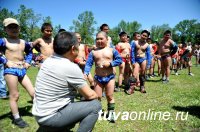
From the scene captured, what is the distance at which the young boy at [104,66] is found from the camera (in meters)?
5.42

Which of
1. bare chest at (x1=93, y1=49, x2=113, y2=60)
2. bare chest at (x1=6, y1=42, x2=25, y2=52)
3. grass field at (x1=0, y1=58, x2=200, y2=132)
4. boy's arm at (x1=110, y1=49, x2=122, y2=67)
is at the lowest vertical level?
grass field at (x1=0, y1=58, x2=200, y2=132)

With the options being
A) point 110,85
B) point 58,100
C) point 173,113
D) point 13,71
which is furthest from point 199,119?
point 13,71

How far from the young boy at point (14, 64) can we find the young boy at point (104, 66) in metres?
1.56

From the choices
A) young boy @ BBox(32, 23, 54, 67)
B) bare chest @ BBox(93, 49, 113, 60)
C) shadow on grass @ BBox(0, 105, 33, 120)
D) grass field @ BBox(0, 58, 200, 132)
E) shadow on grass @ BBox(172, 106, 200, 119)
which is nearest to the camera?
grass field @ BBox(0, 58, 200, 132)

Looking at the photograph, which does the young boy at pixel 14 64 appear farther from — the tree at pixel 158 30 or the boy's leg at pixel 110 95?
the tree at pixel 158 30

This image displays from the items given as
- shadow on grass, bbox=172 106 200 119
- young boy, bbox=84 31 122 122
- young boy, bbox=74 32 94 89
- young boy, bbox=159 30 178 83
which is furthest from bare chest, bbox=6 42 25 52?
young boy, bbox=159 30 178 83

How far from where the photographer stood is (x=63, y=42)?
3.67 m

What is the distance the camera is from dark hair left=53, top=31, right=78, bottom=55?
3676mm

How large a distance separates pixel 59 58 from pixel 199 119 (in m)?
3.67

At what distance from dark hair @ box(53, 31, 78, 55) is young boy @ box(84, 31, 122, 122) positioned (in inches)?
70.1

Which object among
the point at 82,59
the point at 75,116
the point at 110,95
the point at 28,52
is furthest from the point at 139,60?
the point at 75,116

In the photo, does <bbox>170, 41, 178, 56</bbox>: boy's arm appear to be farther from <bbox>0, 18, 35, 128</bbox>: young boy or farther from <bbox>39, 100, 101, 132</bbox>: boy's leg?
<bbox>39, 100, 101, 132</bbox>: boy's leg

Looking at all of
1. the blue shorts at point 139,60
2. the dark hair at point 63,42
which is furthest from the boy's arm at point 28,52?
the blue shorts at point 139,60

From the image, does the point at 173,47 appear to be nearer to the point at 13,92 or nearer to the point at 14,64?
the point at 14,64
